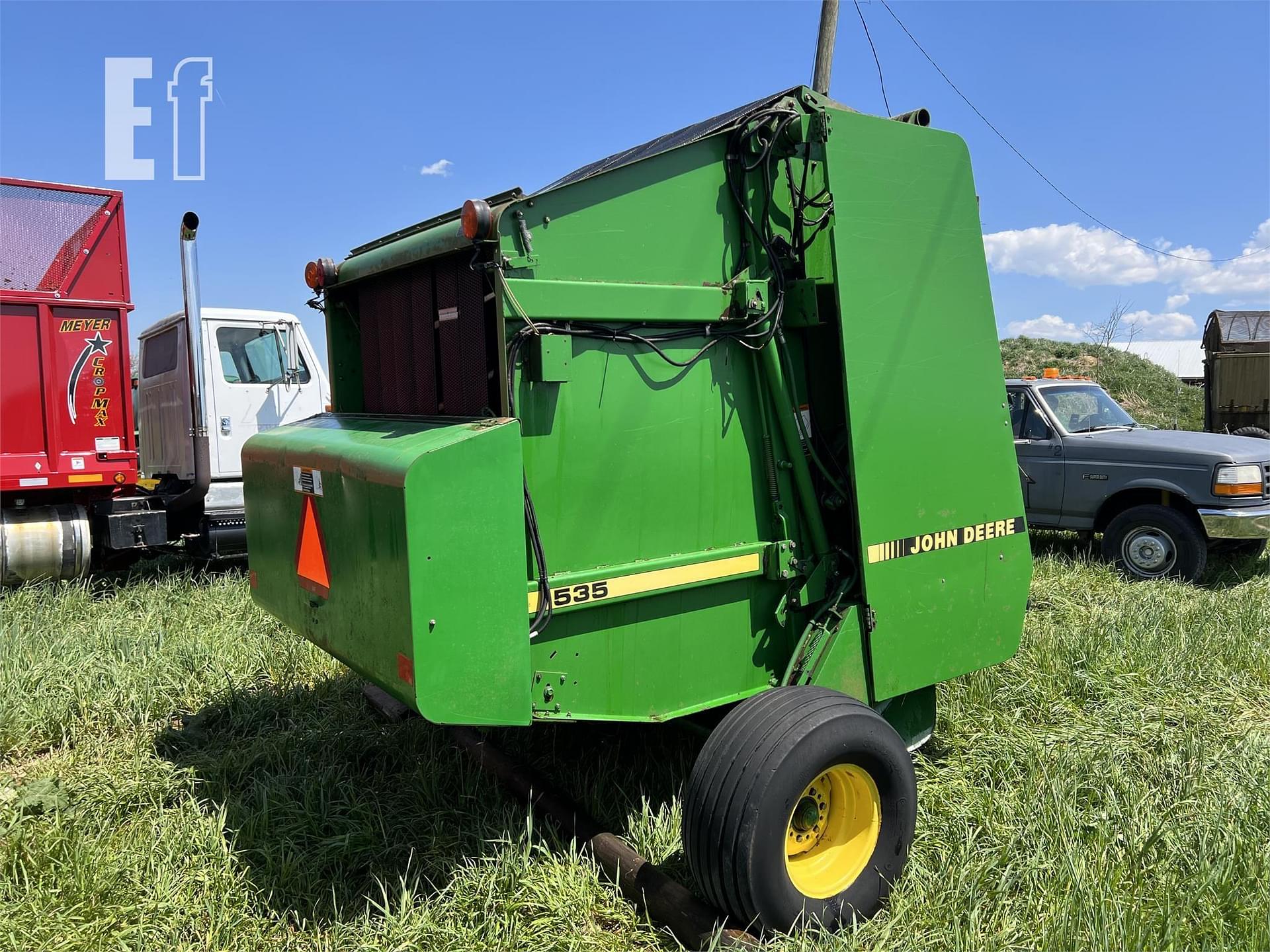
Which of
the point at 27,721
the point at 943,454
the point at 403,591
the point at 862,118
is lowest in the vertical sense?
the point at 27,721

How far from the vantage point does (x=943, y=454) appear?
368 cm

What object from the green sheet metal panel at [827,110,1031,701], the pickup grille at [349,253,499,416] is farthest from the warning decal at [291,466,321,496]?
the green sheet metal panel at [827,110,1031,701]

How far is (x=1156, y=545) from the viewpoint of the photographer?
7.66 meters

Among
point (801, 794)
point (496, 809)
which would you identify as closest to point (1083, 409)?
point (801, 794)

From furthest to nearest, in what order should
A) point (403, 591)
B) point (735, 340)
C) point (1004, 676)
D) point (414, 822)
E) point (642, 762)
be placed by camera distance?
1. point (1004, 676)
2. point (642, 762)
3. point (414, 822)
4. point (735, 340)
5. point (403, 591)

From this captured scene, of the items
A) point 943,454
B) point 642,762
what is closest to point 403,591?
point 642,762

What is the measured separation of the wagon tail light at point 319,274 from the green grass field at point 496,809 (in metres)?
2.09

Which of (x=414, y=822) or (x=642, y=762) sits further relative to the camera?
(x=642, y=762)

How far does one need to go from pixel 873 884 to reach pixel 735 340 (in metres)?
1.96

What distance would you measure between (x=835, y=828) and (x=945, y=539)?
1.23 metres

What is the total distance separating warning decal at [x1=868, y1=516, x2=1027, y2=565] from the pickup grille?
5.20ft

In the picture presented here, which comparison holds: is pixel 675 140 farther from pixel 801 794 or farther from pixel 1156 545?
pixel 1156 545

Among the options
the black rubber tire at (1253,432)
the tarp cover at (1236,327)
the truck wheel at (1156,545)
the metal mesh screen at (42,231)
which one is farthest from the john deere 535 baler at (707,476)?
the tarp cover at (1236,327)

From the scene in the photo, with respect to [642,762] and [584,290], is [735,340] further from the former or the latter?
[642,762]
